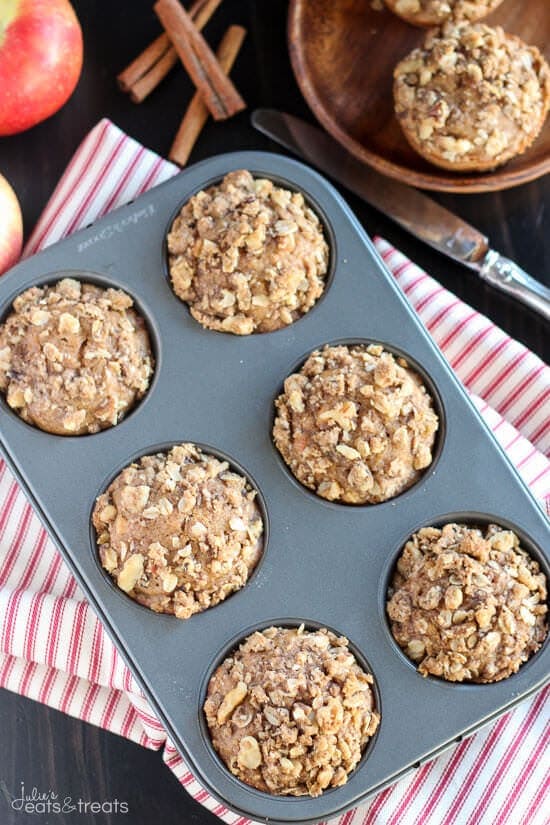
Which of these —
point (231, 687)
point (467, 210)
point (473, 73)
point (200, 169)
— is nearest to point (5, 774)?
point (231, 687)

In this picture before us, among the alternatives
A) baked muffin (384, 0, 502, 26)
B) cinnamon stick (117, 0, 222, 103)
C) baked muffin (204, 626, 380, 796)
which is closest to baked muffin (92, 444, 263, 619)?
baked muffin (204, 626, 380, 796)

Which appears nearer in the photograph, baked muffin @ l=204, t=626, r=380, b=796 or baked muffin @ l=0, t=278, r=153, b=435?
baked muffin @ l=204, t=626, r=380, b=796

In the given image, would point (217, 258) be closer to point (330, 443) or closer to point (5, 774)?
point (330, 443)

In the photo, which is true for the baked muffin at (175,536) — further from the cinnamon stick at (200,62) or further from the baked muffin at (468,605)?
the cinnamon stick at (200,62)

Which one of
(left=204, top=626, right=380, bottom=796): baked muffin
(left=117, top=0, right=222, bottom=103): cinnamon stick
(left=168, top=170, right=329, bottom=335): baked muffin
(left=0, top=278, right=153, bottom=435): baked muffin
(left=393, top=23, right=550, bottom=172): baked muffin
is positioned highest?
(left=393, top=23, right=550, bottom=172): baked muffin

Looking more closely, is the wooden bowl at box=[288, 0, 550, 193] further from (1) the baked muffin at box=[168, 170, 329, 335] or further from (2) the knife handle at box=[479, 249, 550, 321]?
(1) the baked muffin at box=[168, 170, 329, 335]

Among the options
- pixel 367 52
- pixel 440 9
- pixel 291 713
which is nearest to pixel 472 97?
pixel 440 9

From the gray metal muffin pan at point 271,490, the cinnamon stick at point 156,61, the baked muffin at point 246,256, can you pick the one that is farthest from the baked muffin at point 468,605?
the cinnamon stick at point 156,61
